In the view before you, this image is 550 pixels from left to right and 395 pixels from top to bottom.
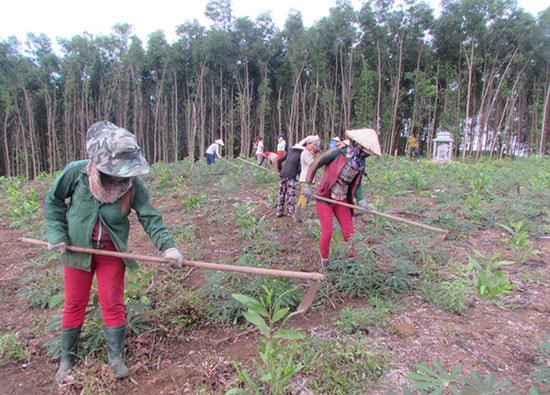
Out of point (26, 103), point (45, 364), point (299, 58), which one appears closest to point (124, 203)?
point (45, 364)

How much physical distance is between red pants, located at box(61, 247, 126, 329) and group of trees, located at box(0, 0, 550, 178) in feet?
58.0

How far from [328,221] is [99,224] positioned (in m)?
2.15

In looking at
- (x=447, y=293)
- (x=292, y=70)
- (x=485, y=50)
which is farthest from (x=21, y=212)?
(x=485, y=50)

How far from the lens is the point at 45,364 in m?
2.27

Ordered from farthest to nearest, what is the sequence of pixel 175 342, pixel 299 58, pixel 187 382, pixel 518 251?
1. pixel 299 58
2. pixel 518 251
3. pixel 175 342
4. pixel 187 382

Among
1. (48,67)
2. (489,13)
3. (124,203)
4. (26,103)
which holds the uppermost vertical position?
(489,13)

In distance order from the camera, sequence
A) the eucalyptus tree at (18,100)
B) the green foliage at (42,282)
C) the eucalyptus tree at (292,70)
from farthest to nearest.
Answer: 1. the eucalyptus tree at (292,70)
2. the eucalyptus tree at (18,100)
3. the green foliage at (42,282)

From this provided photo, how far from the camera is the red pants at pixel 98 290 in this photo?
2059mm

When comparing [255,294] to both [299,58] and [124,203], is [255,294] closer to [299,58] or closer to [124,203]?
[124,203]

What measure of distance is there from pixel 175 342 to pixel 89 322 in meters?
0.73

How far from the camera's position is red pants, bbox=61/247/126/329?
2059 millimetres

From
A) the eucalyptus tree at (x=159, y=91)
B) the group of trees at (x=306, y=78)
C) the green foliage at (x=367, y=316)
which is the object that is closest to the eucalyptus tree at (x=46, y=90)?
the group of trees at (x=306, y=78)

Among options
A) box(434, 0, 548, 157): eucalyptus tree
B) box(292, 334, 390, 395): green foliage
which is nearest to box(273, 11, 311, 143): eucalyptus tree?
box(434, 0, 548, 157): eucalyptus tree

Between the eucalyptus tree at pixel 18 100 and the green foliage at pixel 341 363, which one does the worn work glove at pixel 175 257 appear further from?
the eucalyptus tree at pixel 18 100
